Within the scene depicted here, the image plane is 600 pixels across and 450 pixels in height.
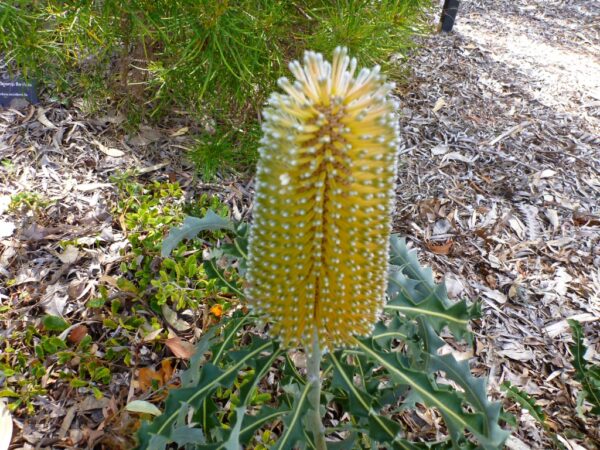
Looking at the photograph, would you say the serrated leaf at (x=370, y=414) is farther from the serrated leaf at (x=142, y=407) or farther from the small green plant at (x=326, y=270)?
the serrated leaf at (x=142, y=407)

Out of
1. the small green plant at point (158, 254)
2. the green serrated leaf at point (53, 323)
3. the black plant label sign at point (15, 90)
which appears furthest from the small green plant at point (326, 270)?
the black plant label sign at point (15, 90)

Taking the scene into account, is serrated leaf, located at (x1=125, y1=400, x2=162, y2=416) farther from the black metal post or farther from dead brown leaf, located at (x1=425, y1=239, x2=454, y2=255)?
the black metal post

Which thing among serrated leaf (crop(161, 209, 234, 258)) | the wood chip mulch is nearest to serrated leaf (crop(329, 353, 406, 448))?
serrated leaf (crop(161, 209, 234, 258))

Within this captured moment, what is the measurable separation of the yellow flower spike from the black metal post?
5.12 metres

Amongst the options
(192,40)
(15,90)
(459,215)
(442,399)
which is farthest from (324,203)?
(15,90)

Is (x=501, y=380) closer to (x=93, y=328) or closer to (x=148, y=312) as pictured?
(x=148, y=312)

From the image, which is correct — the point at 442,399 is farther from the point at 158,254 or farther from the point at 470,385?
the point at 158,254

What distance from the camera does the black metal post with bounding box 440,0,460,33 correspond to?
5645mm

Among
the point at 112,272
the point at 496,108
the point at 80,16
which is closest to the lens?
the point at 112,272

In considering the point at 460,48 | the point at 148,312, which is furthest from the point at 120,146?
the point at 460,48

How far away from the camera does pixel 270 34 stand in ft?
10.1

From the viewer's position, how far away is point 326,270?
1357mm

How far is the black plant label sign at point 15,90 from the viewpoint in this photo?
3.53m

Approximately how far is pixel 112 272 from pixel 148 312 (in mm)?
343
